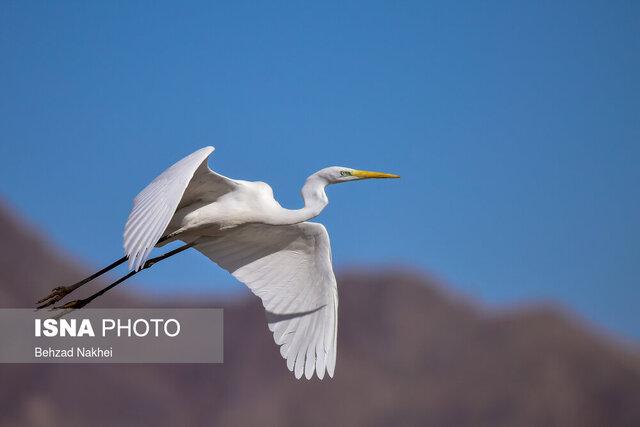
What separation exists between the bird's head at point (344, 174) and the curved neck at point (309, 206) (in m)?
0.12

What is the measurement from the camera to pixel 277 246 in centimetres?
891

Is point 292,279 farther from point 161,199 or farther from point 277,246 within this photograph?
point 161,199

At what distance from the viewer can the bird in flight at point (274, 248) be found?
27.1 feet

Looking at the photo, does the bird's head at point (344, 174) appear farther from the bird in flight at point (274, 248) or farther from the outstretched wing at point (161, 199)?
the outstretched wing at point (161, 199)

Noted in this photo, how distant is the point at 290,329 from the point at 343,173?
149 centimetres

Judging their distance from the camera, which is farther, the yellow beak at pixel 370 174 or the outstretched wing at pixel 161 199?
the yellow beak at pixel 370 174

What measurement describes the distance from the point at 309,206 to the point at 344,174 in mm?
485

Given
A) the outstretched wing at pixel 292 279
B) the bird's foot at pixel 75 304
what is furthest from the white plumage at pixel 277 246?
the bird's foot at pixel 75 304

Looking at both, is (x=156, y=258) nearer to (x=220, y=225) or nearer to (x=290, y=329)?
(x=220, y=225)

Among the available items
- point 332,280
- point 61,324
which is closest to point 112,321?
point 61,324

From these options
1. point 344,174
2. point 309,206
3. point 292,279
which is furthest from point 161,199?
point 292,279

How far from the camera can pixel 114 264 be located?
8492mm

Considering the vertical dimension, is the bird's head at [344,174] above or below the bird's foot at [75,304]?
above

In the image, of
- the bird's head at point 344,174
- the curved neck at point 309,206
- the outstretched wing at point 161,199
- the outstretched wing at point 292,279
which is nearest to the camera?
the outstretched wing at point 161,199
